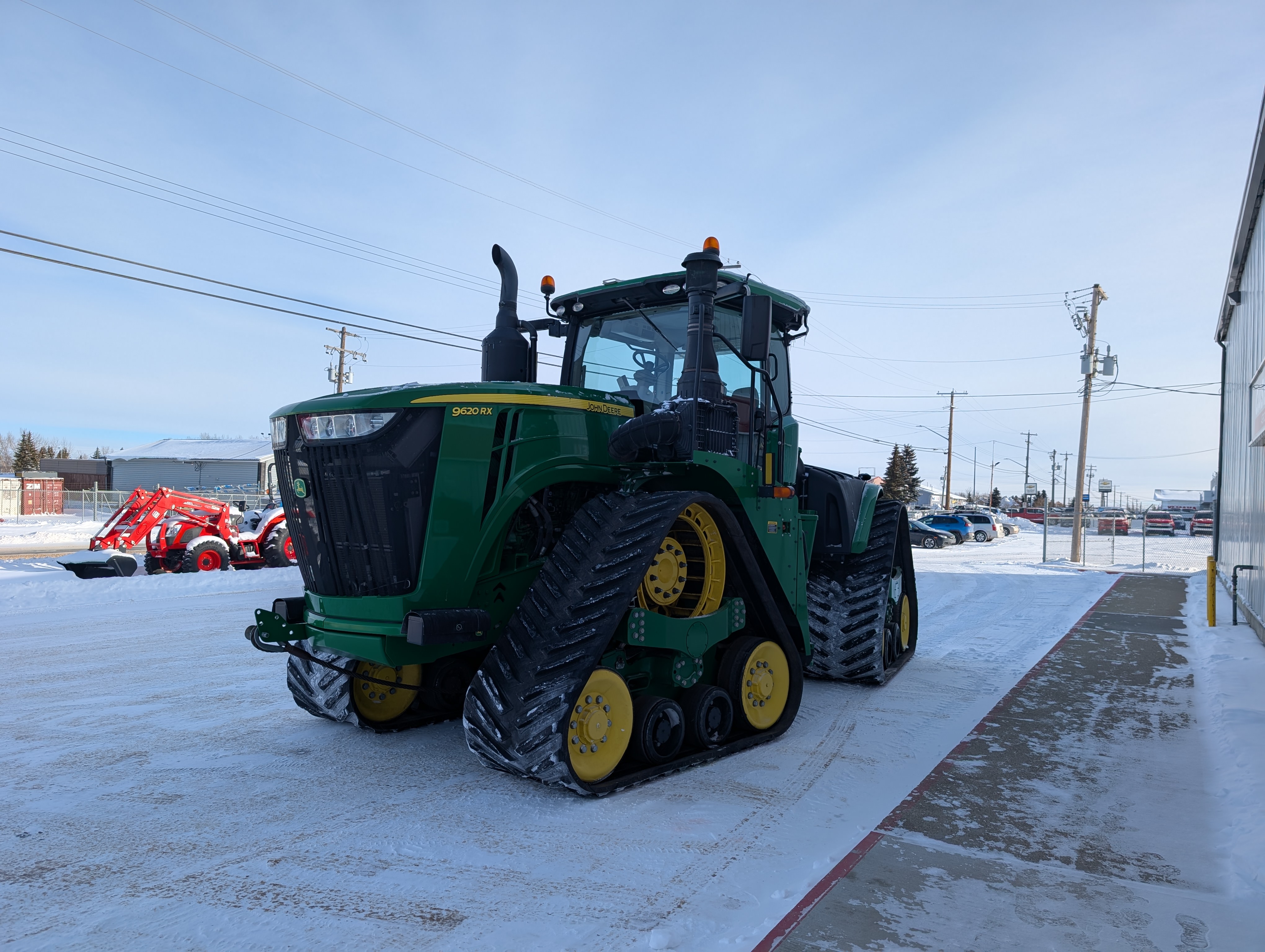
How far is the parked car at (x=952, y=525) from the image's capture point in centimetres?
3741

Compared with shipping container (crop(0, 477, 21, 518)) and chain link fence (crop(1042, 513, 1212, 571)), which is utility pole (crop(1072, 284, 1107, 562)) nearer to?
chain link fence (crop(1042, 513, 1212, 571))

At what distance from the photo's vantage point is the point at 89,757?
4746mm

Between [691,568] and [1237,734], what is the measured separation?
12.2 ft

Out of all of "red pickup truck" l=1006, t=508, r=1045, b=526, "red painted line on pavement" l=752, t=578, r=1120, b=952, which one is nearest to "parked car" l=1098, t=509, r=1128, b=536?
"red pickup truck" l=1006, t=508, r=1045, b=526

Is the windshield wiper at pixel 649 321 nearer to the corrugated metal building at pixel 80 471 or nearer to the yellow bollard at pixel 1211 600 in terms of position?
the yellow bollard at pixel 1211 600

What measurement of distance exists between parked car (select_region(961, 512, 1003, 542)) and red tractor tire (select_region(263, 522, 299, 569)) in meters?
32.0

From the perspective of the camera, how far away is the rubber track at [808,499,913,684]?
6836 millimetres

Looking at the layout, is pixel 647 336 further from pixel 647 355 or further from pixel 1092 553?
pixel 1092 553

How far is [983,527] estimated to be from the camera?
138 feet

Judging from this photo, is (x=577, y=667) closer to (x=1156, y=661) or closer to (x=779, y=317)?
(x=779, y=317)

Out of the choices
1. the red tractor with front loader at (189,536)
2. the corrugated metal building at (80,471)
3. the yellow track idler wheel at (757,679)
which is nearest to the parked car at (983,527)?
the red tractor with front loader at (189,536)

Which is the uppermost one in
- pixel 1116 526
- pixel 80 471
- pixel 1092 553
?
pixel 1116 526

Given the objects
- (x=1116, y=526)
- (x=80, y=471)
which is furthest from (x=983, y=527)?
(x=80, y=471)

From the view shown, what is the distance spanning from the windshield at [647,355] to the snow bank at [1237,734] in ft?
11.2
